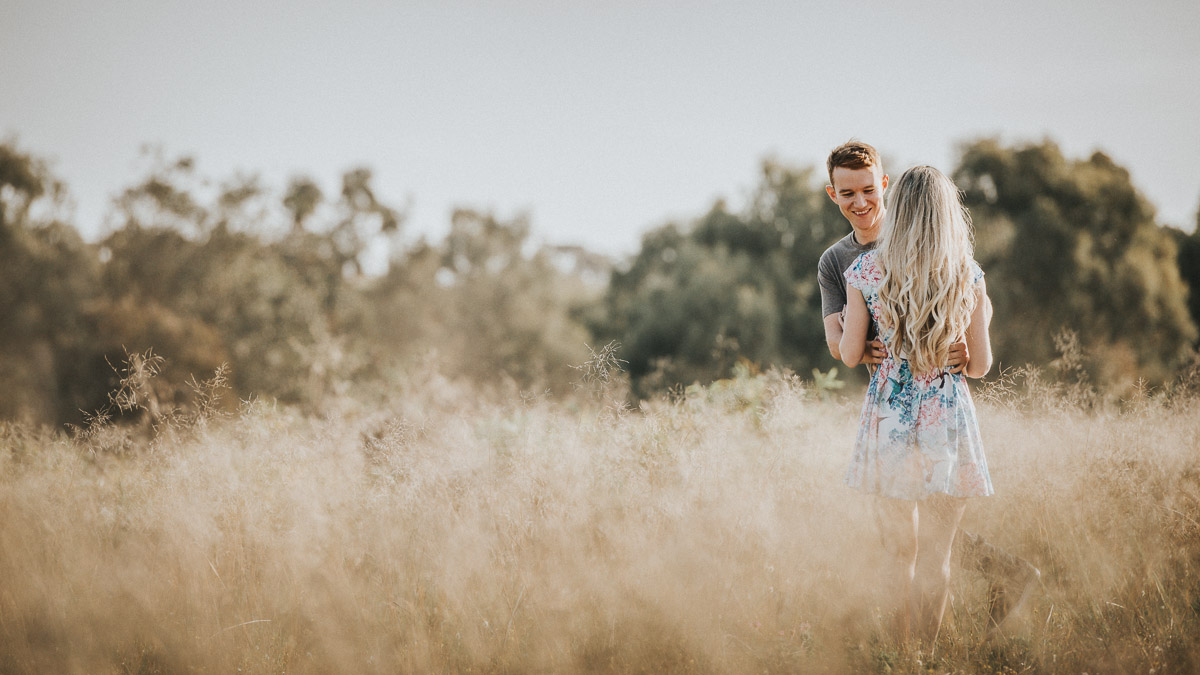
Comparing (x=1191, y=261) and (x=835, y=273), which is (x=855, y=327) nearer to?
(x=835, y=273)

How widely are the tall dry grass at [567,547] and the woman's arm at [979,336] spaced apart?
109 cm

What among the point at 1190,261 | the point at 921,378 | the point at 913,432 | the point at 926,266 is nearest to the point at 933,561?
the point at 913,432

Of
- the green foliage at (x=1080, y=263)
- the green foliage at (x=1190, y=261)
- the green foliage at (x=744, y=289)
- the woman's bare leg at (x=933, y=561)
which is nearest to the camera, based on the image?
the woman's bare leg at (x=933, y=561)

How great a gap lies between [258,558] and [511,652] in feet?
4.63

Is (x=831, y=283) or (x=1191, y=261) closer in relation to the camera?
(x=831, y=283)

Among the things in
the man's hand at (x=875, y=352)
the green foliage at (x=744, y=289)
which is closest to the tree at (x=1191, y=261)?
the green foliage at (x=744, y=289)

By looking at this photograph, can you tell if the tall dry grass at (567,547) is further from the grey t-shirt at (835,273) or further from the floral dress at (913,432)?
the grey t-shirt at (835,273)

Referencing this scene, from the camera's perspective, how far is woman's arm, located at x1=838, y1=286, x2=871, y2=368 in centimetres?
219

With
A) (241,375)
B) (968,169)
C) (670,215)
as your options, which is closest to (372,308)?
(241,375)

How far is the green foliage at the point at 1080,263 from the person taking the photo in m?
13.3

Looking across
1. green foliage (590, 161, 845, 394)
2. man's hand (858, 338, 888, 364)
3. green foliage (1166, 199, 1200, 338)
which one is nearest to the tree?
green foliage (1166, 199, 1200, 338)

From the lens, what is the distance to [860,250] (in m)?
2.46

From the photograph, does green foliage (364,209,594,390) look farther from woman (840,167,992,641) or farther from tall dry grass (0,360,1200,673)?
woman (840,167,992,641)

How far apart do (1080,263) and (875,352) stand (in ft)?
50.4
